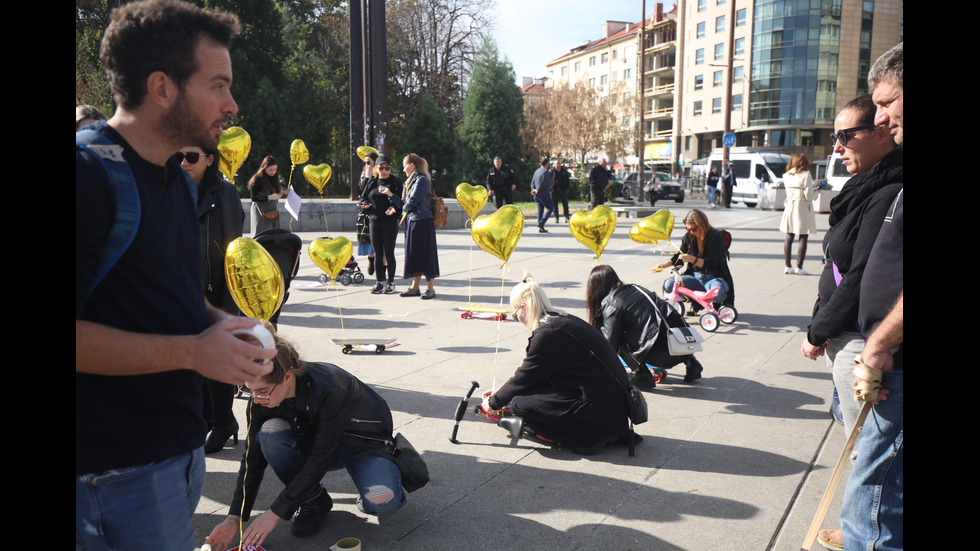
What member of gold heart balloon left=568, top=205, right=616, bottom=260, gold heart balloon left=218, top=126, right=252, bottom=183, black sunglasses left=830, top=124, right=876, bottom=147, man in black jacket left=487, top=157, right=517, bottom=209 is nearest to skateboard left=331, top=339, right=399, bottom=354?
gold heart balloon left=218, top=126, right=252, bottom=183

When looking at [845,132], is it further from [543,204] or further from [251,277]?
[543,204]

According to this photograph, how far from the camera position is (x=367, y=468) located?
3.33m

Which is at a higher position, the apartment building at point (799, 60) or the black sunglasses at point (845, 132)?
the apartment building at point (799, 60)

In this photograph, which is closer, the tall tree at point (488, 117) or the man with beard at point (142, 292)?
the man with beard at point (142, 292)

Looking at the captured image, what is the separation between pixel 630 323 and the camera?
5.36 m

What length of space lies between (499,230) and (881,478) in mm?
3977

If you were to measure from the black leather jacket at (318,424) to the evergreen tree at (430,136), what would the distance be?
27.1 metres

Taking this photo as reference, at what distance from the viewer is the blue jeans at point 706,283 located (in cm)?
764

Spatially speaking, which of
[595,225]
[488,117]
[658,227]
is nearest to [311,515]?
[595,225]

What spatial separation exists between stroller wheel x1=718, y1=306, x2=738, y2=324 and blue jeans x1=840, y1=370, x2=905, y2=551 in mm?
5356

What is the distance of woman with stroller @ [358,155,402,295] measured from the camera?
30.8 ft

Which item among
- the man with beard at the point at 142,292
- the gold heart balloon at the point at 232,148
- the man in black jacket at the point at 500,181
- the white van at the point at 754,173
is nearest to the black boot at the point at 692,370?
the gold heart balloon at the point at 232,148

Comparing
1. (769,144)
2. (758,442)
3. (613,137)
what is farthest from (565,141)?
(758,442)

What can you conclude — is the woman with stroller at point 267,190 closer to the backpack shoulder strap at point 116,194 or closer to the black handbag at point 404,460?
the black handbag at point 404,460
